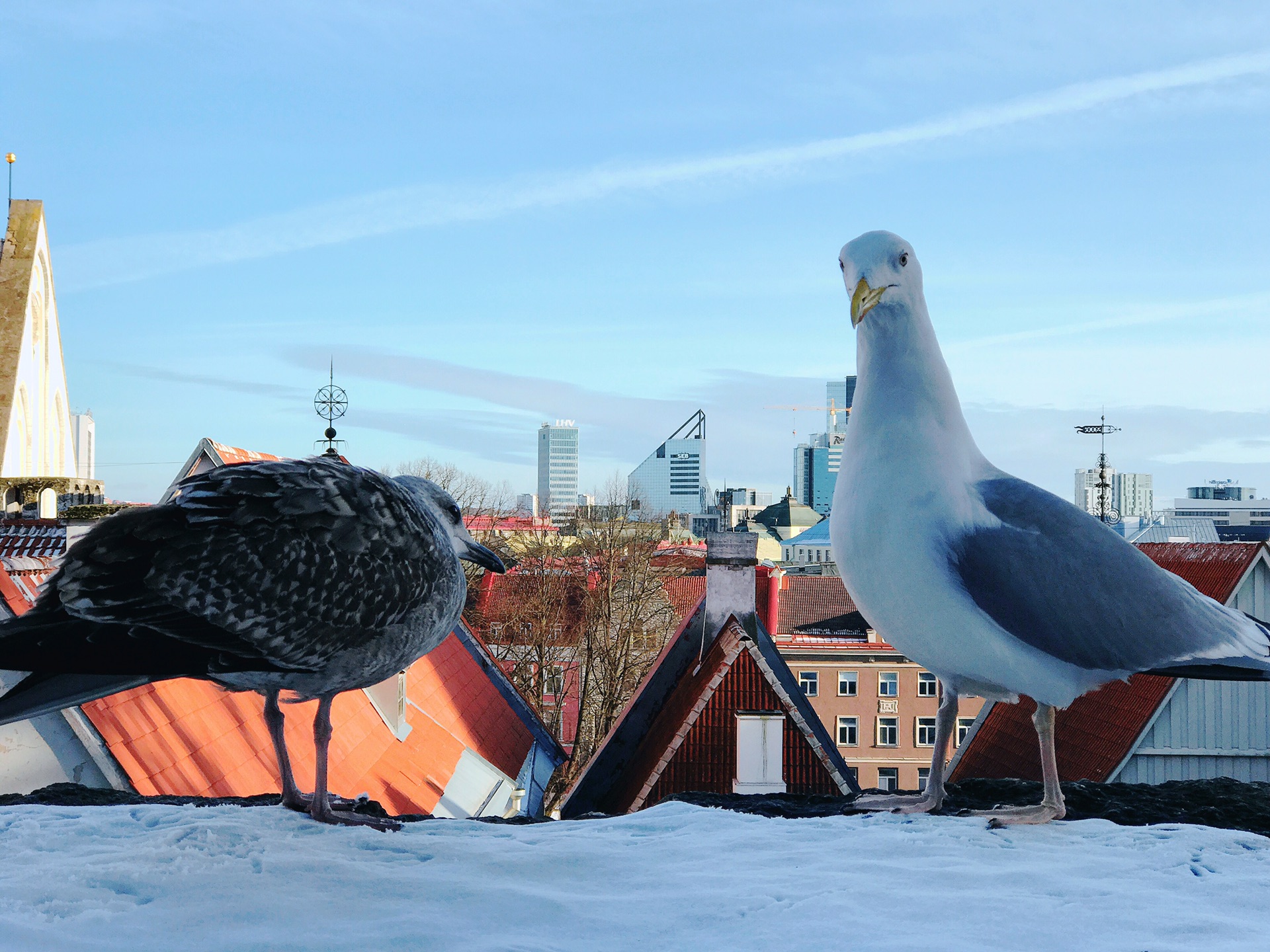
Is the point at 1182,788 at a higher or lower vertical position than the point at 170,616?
lower

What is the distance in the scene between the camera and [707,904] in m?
2.92

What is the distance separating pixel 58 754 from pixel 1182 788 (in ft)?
18.7

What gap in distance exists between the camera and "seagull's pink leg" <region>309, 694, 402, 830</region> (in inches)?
138

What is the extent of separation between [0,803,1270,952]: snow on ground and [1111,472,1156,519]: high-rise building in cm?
18033

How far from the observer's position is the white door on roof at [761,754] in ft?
25.8

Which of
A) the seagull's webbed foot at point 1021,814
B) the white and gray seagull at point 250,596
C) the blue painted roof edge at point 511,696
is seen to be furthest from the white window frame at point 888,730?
the white and gray seagull at point 250,596

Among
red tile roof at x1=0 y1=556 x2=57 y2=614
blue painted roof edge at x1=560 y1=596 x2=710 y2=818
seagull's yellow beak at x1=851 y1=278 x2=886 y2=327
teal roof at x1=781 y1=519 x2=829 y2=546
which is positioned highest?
teal roof at x1=781 y1=519 x2=829 y2=546

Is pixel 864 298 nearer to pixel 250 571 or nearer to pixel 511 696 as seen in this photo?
pixel 250 571

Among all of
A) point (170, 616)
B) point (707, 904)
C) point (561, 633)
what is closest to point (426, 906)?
point (707, 904)

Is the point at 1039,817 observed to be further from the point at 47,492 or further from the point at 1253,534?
the point at 1253,534

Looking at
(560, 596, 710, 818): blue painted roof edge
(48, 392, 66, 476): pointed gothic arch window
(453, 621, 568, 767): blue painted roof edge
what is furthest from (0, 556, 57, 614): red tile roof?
(48, 392, 66, 476): pointed gothic arch window

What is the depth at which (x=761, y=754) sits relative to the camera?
7922 mm

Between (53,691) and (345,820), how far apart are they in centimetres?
109

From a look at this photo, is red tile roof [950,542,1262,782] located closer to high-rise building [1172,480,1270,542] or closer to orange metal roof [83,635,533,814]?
orange metal roof [83,635,533,814]
